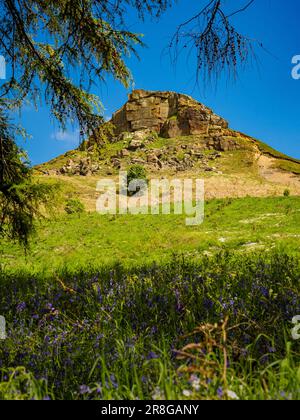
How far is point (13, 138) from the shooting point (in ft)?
22.2

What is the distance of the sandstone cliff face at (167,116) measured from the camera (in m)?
85.4

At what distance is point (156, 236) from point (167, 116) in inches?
3417

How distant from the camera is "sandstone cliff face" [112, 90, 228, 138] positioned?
8544 cm

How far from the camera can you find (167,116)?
319 ft

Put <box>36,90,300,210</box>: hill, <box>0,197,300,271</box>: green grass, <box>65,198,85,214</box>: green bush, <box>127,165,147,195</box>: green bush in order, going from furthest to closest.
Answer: <box>36,90,300,210</box>: hill → <box>127,165,147,195</box>: green bush → <box>65,198,85,214</box>: green bush → <box>0,197,300,271</box>: green grass

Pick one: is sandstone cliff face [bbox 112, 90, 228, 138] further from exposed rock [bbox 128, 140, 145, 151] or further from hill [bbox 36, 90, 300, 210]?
exposed rock [bbox 128, 140, 145, 151]

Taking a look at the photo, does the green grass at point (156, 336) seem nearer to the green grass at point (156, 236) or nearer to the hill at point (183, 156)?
the green grass at point (156, 236)

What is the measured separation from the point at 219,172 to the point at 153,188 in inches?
691

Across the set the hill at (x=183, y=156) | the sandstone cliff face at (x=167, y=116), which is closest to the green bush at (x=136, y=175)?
the hill at (x=183, y=156)

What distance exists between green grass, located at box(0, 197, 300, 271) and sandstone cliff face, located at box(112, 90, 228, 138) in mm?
64253

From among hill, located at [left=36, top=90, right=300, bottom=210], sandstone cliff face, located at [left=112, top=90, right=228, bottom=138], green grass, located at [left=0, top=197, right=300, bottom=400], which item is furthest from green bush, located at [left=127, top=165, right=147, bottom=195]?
green grass, located at [left=0, top=197, right=300, bottom=400]

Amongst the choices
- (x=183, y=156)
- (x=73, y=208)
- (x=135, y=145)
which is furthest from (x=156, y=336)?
(x=135, y=145)

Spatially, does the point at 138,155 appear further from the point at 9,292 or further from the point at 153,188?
the point at 9,292

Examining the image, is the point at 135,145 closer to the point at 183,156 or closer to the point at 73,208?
the point at 183,156
